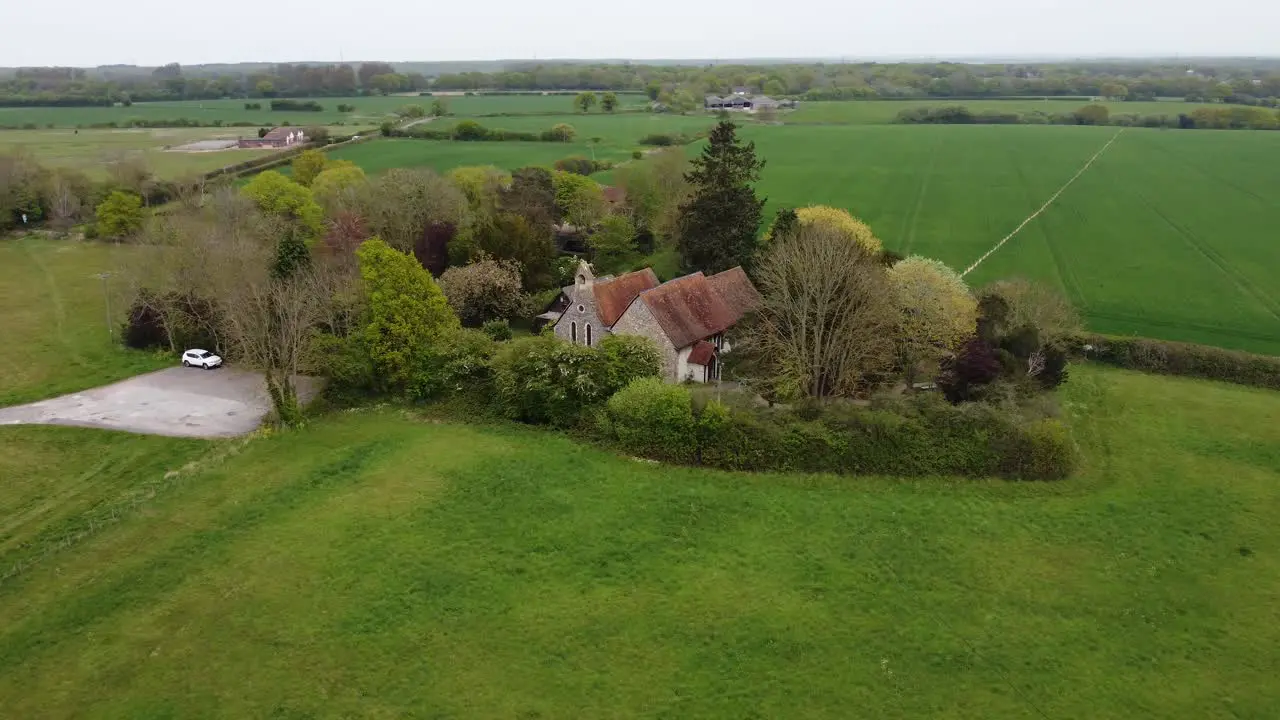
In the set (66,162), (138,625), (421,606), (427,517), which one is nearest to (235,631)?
(138,625)

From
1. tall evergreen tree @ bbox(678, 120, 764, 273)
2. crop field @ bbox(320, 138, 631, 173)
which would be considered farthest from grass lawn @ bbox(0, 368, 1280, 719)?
crop field @ bbox(320, 138, 631, 173)

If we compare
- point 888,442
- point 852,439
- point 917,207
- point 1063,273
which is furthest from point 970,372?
point 917,207

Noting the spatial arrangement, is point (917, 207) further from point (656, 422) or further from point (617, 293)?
point (656, 422)

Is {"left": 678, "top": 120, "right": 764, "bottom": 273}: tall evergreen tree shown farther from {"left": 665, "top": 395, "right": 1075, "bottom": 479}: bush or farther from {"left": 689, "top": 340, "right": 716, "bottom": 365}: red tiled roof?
{"left": 665, "top": 395, "right": 1075, "bottom": 479}: bush

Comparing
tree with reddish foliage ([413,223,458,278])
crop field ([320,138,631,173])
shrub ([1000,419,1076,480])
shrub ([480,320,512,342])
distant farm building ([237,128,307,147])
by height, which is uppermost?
distant farm building ([237,128,307,147])

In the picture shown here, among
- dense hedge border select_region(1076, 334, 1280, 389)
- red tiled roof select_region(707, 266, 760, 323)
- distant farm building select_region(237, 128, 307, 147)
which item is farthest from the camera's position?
distant farm building select_region(237, 128, 307, 147)

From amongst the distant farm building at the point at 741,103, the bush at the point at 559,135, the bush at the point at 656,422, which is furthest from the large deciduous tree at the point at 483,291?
the distant farm building at the point at 741,103
